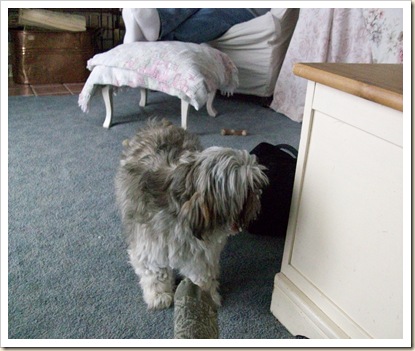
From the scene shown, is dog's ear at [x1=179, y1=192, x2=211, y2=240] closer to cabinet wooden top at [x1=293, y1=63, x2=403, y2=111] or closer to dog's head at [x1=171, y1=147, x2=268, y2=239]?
dog's head at [x1=171, y1=147, x2=268, y2=239]

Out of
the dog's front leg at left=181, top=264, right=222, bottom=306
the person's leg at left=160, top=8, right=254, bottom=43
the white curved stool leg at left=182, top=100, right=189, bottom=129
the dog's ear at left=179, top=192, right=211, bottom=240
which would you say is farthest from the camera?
the person's leg at left=160, top=8, right=254, bottom=43

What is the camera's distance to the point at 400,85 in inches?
32.4

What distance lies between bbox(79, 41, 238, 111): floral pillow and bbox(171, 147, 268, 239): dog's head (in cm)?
133

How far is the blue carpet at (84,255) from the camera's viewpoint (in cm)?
123

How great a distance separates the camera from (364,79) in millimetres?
861

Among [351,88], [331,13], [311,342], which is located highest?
[331,13]

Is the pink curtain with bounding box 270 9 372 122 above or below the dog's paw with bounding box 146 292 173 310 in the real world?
above

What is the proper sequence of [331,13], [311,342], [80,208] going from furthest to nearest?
[331,13]
[80,208]
[311,342]

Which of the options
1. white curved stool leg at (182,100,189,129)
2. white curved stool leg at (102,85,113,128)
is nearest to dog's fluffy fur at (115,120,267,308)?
white curved stool leg at (182,100,189,129)

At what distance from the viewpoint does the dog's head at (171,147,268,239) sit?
1.05 meters

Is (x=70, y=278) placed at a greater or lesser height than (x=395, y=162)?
lesser

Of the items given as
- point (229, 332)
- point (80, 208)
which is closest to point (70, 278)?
point (80, 208)

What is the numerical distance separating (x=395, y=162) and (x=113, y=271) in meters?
1.00

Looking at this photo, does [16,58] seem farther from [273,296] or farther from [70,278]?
[273,296]
